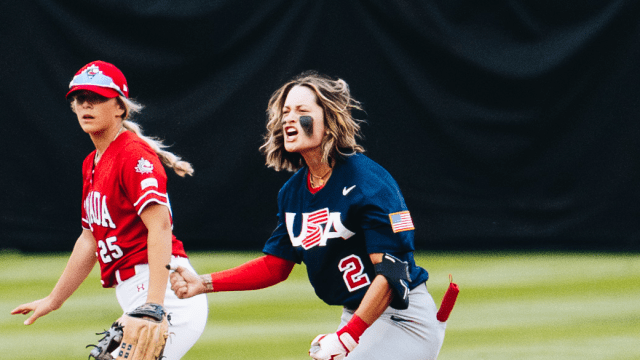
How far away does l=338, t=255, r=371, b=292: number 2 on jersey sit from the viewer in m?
3.13

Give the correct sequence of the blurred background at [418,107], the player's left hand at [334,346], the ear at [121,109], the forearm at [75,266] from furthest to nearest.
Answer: the blurred background at [418,107]
the forearm at [75,266]
the ear at [121,109]
the player's left hand at [334,346]

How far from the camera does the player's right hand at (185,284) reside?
3.20 meters

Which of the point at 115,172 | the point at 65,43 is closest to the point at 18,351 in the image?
the point at 115,172

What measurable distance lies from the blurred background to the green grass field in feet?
1.62

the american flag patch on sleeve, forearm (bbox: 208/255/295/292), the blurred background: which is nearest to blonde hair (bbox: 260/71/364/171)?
the american flag patch on sleeve

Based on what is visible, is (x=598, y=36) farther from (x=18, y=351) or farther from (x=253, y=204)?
(x=18, y=351)

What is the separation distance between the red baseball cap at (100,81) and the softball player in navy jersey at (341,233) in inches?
29.2

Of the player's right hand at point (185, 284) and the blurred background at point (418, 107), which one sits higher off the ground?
the blurred background at point (418, 107)

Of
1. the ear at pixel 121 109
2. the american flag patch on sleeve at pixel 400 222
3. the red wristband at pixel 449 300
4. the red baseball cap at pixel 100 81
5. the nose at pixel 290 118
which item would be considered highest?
the red baseball cap at pixel 100 81

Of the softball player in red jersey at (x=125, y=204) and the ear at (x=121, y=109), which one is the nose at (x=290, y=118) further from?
the ear at (x=121, y=109)

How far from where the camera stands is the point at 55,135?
8.41 meters

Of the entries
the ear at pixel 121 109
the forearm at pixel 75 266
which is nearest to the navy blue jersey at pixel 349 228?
the ear at pixel 121 109

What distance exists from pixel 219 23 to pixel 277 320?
3.97 m

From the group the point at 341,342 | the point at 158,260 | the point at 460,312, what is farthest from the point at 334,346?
the point at 460,312
